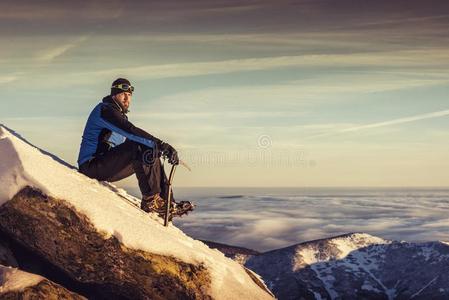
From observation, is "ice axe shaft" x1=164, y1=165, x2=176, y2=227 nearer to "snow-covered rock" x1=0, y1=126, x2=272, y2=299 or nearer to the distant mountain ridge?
"snow-covered rock" x1=0, y1=126, x2=272, y2=299

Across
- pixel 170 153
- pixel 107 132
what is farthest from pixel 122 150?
pixel 170 153

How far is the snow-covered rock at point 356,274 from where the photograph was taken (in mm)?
176250

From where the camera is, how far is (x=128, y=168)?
47.7 ft

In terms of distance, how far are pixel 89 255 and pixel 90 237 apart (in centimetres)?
40

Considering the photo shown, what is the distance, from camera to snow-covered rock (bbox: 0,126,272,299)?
12664 mm

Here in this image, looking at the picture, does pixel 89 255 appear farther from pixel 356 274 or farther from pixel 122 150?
pixel 356 274

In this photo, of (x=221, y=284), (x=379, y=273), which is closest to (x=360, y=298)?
(x=379, y=273)

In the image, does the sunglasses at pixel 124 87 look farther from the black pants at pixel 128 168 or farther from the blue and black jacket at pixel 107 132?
the black pants at pixel 128 168

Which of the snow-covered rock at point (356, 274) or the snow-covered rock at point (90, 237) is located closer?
the snow-covered rock at point (90, 237)

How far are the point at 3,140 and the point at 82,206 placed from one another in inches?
89.9

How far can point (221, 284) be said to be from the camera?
14008mm

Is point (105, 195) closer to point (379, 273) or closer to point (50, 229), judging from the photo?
point (50, 229)

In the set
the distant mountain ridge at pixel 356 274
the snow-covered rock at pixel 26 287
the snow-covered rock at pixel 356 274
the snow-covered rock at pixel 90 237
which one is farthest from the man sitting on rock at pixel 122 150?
the snow-covered rock at pixel 356 274

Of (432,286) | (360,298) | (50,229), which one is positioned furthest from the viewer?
(360,298)
